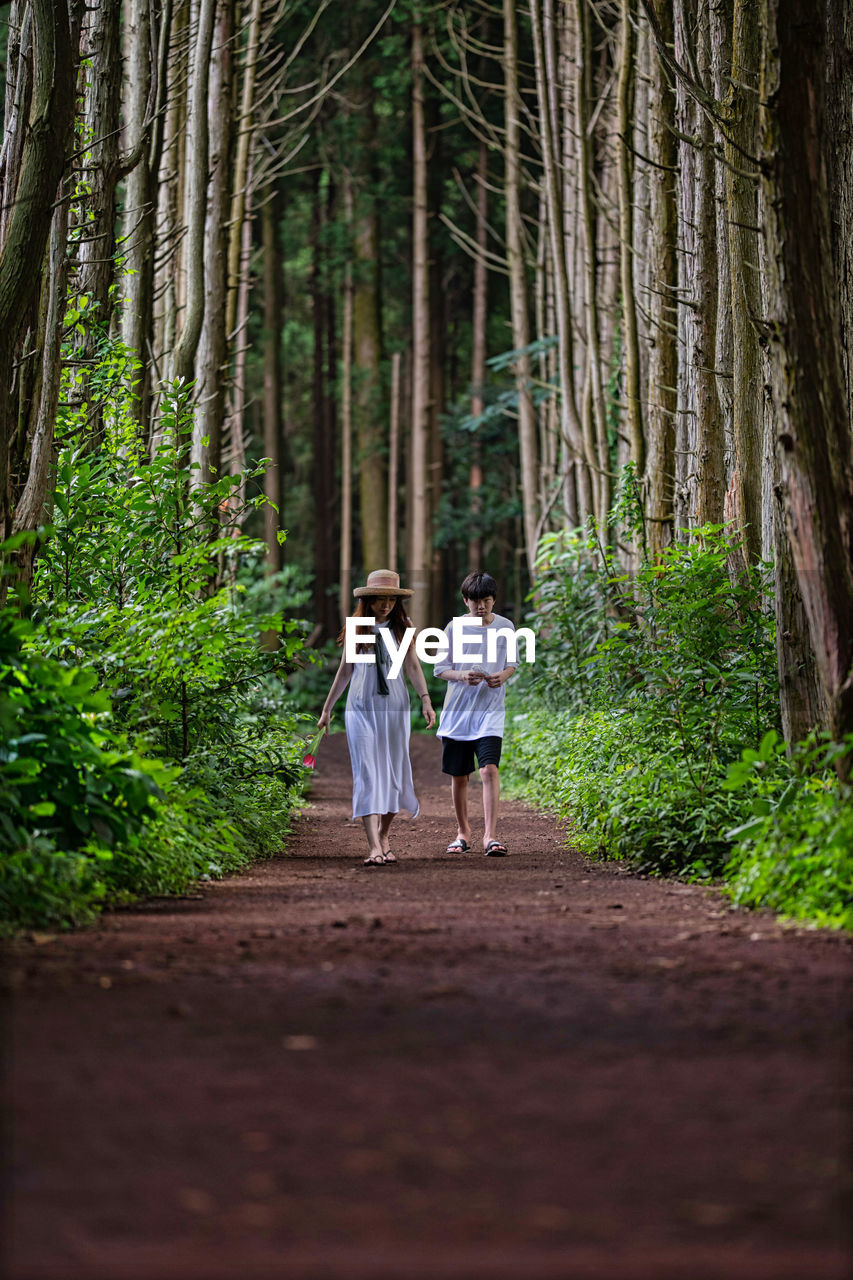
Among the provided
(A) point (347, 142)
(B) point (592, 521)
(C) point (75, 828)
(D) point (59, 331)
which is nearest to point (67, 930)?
(C) point (75, 828)

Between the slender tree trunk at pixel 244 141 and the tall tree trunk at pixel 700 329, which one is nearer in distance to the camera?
the tall tree trunk at pixel 700 329

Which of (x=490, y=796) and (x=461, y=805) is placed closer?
(x=490, y=796)

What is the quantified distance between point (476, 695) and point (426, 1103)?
707cm

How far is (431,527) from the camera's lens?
3412cm

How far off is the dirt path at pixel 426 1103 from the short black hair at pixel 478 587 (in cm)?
464

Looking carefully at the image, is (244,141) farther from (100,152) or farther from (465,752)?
(465,752)

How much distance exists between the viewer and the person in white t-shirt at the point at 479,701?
10195 mm

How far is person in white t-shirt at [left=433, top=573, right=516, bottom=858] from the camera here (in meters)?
10.2

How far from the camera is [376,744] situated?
9547mm

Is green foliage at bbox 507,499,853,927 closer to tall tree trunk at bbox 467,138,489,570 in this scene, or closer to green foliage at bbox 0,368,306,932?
green foliage at bbox 0,368,306,932

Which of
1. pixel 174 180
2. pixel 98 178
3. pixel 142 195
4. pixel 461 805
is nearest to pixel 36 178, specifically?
pixel 98 178

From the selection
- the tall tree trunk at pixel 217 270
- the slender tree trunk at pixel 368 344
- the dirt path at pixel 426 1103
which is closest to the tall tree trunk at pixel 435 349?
the slender tree trunk at pixel 368 344

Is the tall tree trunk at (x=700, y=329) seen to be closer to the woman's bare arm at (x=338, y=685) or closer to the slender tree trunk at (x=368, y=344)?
the woman's bare arm at (x=338, y=685)

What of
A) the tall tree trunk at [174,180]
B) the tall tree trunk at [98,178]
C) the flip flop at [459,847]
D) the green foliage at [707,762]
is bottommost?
the flip flop at [459,847]
